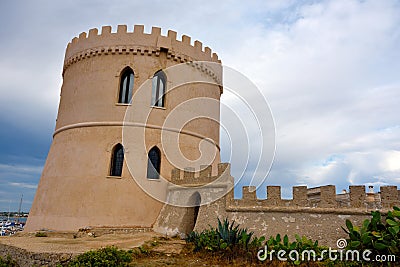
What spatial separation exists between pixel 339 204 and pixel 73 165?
427 inches

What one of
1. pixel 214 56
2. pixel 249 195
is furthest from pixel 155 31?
pixel 249 195

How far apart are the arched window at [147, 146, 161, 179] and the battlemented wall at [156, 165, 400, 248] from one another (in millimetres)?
3854

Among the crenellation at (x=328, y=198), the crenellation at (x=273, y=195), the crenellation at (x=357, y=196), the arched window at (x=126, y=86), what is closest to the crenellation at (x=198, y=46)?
the arched window at (x=126, y=86)

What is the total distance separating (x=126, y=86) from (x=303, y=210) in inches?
381

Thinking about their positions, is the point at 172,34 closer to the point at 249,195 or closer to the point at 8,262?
the point at 249,195

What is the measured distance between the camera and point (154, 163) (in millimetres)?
14039

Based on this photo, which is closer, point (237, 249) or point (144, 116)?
point (237, 249)

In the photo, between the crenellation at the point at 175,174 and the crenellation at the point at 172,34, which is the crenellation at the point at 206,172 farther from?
the crenellation at the point at 172,34

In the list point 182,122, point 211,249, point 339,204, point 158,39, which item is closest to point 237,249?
point 211,249

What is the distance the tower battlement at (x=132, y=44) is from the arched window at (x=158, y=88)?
102 cm

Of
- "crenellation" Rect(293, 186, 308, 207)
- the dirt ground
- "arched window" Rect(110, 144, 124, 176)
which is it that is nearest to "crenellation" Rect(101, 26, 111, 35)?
"arched window" Rect(110, 144, 124, 176)

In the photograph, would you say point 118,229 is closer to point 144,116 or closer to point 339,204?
point 144,116

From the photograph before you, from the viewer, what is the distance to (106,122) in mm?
13969

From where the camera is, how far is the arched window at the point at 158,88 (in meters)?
14.7
